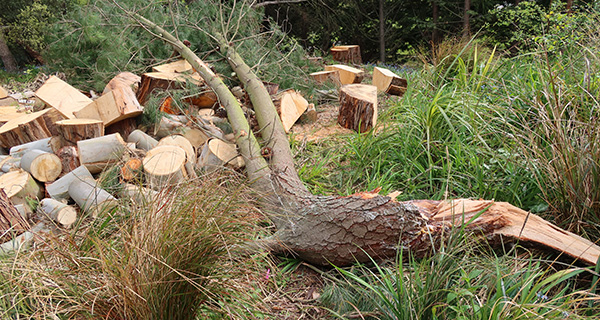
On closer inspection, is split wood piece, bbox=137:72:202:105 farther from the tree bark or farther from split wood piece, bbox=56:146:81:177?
the tree bark

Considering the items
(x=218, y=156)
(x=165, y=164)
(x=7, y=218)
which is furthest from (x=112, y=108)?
(x=7, y=218)

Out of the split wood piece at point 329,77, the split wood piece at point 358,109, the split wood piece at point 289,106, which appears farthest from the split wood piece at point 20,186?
the split wood piece at point 329,77

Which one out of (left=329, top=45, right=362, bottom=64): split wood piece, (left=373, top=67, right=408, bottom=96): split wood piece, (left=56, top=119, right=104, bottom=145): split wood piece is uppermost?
(left=56, top=119, right=104, bottom=145): split wood piece

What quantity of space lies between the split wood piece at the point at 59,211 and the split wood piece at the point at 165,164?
0.60 m

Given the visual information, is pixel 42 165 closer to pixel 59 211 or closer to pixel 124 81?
pixel 59 211

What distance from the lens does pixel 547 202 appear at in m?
2.52

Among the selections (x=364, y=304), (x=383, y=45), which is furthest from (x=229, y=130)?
(x=383, y=45)

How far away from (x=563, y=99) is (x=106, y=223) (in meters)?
2.80

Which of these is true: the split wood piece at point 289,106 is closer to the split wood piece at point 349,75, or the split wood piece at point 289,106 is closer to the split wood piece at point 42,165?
the split wood piece at point 349,75

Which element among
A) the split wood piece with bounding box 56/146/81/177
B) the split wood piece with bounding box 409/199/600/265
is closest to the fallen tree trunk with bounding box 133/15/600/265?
the split wood piece with bounding box 409/199/600/265

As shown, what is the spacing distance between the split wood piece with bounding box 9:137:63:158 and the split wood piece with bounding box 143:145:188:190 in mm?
929

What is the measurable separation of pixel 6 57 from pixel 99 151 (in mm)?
7779

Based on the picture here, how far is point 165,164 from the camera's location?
3.45 meters

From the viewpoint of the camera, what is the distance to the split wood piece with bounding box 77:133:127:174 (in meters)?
3.55
